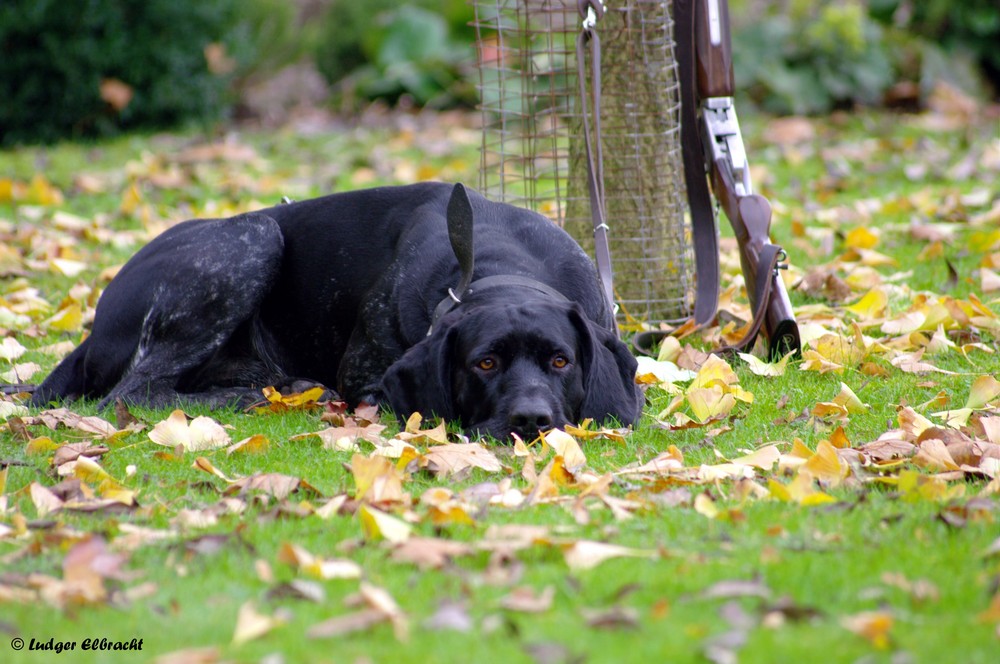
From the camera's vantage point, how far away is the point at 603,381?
452cm

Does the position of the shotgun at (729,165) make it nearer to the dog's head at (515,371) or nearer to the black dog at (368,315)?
the black dog at (368,315)

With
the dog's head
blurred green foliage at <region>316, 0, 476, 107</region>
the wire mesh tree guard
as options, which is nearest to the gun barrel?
the wire mesh tree guard

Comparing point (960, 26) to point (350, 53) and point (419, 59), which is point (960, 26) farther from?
point (350, 53)

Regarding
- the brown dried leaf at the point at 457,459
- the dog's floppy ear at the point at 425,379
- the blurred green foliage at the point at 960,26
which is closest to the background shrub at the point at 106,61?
the blurred green foliage at the point at 960,26

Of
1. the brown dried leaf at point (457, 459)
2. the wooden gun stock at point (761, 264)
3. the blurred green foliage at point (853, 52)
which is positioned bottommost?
the brown dried leaf at point (457, 459)

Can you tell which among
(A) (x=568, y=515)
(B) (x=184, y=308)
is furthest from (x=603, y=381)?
(B) (x=184, y=308)

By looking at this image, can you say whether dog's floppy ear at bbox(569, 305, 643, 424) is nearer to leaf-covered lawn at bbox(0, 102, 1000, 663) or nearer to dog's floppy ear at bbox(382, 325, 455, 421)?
leaf-covered lawn at bbox(0, 102, 1000, 663)

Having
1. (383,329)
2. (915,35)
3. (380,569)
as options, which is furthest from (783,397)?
(915,35)

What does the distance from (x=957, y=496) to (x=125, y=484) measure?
8.82 ft

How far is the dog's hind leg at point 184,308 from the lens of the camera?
542 centimetres

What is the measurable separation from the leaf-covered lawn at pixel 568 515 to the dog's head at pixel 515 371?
143mm

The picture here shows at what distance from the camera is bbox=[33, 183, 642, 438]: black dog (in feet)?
14.7

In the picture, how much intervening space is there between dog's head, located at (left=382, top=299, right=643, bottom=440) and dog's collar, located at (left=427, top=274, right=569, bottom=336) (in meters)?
0.11

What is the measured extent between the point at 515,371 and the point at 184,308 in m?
1.89
